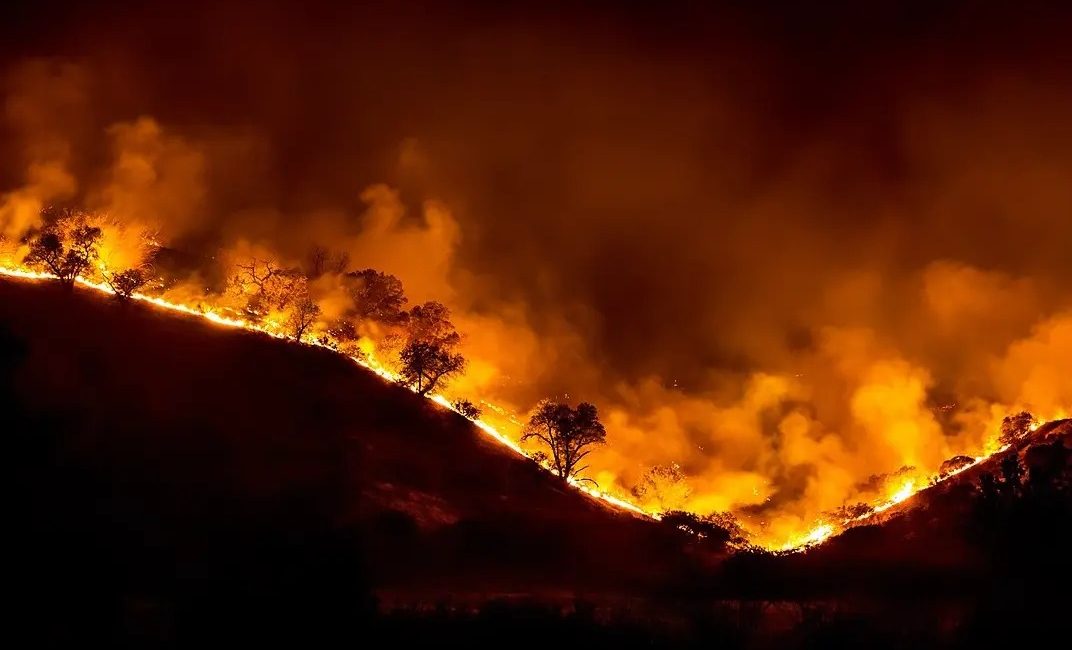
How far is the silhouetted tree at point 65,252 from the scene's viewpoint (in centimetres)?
4544

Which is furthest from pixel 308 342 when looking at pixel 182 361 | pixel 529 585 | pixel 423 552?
→ pixel 529 585

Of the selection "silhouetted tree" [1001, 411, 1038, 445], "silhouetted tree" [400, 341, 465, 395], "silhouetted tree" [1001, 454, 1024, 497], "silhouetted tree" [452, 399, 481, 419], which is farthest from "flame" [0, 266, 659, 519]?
"silhouetted tree" [1001, 454, 1024, 497]

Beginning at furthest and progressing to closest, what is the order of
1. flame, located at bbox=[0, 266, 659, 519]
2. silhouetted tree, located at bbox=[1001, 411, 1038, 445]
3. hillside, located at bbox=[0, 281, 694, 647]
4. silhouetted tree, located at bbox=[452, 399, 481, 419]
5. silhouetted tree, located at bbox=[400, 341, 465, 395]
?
silhouetted tree, located at bbox=[452, 399, 481, 419] < silhouetted tree, located at bbox=[400, 341, 465, 395] < flame, located at bbox=[0, 266, 659, 519] < silhouetted tree, located at bbox=[1001, 411, 1038, 445] < hillside, located at bbox=[0, 281, 694, 647]

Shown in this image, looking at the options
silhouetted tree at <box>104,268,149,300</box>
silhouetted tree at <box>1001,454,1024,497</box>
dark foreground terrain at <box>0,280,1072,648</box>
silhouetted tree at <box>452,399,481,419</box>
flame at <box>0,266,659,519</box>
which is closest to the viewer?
dark foreground terrain at <box>0,280,1072,648</box>

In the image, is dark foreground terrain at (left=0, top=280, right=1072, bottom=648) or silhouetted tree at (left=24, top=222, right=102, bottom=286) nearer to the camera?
dark foreground terrain at (left=0, top=280, right=1072, bottom=648)

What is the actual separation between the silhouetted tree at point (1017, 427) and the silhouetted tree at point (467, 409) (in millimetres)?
27930

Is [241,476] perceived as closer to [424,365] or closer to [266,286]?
[424,365]

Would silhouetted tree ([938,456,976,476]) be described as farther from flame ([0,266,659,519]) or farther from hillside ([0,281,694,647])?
hillside ([0,281,694,647])

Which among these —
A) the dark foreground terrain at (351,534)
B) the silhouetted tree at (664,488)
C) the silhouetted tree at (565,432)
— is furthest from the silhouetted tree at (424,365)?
the silhouetted tree at (664,488)

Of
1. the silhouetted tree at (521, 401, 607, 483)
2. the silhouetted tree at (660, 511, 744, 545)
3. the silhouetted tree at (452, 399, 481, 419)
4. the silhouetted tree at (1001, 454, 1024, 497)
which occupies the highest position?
the silhouetted tree at (452, 399, 481, 419)

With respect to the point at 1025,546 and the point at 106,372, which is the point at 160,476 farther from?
the point at 1025,546

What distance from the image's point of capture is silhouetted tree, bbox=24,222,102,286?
4544 centimetres

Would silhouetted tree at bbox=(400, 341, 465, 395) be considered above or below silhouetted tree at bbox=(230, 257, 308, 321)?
below

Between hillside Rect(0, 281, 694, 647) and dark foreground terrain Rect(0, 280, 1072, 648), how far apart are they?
0.35 ft
